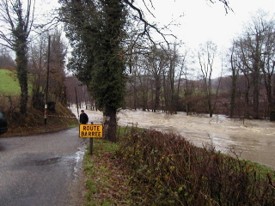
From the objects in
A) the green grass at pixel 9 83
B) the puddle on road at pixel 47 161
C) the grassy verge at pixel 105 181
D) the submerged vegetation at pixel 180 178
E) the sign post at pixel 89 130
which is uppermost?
the green grass at pixel 9 83

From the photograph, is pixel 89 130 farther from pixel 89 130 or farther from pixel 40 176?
pixel 40 176

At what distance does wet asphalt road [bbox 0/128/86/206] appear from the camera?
806 centimetres

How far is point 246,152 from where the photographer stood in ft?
71.8

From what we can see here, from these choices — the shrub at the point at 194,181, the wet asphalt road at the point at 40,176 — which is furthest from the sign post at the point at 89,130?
the shrub at the point at 194,181

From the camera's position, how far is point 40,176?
33.7 ft

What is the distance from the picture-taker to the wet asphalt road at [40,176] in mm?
8055

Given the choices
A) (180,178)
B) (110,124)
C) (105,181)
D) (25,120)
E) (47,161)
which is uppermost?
(25,120)

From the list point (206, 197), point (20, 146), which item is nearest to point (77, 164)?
point (20, 146)

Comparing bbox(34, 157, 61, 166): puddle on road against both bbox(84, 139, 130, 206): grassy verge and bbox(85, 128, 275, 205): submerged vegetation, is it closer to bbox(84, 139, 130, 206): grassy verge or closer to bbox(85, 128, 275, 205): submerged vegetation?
bbox(84, 139, 130, 206): grassy verge

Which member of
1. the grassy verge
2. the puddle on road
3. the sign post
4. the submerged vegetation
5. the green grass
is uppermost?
the green grass

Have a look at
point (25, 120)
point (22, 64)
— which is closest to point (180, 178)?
point (25, 120)

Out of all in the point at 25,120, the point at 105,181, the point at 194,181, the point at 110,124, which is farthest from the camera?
the point at 25,120

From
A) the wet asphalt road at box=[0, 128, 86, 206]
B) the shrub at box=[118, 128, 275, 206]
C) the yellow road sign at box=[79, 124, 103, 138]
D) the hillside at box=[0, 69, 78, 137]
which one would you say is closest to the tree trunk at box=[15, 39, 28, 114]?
the hillside at box=[0, 69, 78, 137]

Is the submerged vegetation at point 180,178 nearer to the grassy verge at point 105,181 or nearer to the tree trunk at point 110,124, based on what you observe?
the grassy verge at point 105,181
